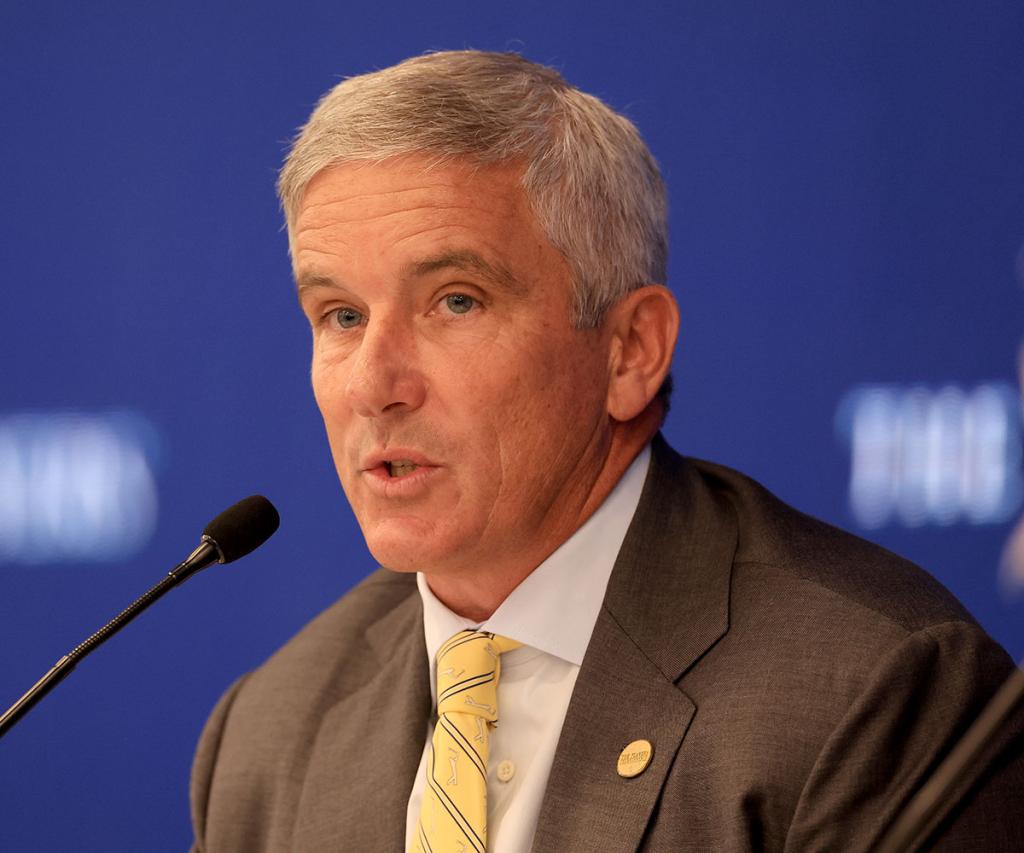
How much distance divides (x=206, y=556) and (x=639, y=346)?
719 mm

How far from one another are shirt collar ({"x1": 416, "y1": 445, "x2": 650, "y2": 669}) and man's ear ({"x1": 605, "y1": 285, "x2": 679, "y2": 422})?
12cm

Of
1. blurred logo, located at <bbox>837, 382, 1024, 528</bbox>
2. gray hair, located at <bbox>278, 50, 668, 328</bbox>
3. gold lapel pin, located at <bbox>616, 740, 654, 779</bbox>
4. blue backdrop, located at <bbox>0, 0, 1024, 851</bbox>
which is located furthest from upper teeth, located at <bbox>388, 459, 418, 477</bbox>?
blurred logo, located at <bbox>837, 382, 1024, 528</bbox>

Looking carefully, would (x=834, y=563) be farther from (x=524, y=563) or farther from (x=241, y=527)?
(x=241, y=527)

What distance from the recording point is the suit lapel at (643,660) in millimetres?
1795

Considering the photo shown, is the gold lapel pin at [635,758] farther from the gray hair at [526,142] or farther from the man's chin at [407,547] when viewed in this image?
the gray hair at [526,142]

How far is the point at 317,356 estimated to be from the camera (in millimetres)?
2098

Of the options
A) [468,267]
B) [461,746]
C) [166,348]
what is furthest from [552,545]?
[166,348]

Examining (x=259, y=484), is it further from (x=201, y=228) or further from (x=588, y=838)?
(x=588, y=838)

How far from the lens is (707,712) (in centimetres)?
181

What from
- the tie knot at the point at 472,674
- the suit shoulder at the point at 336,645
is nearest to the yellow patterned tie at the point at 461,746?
the tie knot at the point at 472,674

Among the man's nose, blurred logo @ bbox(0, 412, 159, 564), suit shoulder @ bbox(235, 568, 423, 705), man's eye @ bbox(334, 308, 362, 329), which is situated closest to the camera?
the man's nose

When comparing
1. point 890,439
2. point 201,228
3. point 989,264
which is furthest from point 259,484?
point 989,264

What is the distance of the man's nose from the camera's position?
1903 mm

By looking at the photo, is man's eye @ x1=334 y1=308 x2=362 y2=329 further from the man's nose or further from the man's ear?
the man's ear
